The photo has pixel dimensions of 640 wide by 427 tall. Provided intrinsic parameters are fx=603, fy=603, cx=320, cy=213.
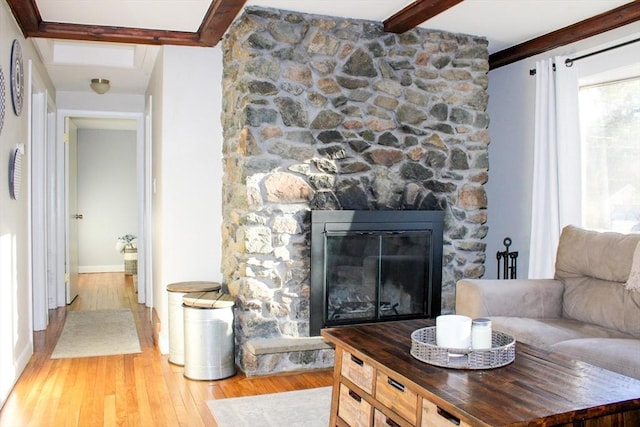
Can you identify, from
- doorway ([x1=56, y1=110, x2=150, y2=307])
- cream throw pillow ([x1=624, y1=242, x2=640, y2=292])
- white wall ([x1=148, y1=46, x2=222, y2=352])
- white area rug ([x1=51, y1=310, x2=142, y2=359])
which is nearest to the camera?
cream throw pillow ([x1=624, y1=242, x2=640, y2=292])

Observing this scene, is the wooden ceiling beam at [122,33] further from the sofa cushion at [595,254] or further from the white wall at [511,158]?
the sofa cushion at [595,254]

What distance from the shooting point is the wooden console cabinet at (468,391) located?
71.6 inches

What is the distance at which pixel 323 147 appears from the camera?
4000 mm

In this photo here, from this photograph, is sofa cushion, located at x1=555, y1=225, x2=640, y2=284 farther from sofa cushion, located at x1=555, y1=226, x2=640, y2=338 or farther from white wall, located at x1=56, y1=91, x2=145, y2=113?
white wall, located at x1=56, y1=91, x2=145, y2=113

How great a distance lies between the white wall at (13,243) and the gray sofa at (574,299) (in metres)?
2.67

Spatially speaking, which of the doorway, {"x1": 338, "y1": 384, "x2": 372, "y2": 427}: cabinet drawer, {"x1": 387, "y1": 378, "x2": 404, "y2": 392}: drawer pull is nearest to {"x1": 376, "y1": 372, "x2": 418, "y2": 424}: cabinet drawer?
{"x1": 387, "y1": 378, "x2": 404, "y2": 392}: drawer pull

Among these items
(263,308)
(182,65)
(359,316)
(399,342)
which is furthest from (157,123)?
(399,342)

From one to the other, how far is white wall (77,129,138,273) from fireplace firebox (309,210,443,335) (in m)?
6.04

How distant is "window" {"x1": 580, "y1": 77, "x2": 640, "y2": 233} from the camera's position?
154 inches

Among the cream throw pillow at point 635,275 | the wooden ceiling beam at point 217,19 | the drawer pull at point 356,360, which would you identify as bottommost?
the drawer pull at point 356,360

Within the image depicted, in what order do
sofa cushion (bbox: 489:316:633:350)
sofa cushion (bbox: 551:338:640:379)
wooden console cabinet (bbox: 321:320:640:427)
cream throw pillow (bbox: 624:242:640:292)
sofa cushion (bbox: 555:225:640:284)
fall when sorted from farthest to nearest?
sofa cushion (bbox: 555:225:640:284)
cream throw pillow (bbox: 624:242:640:292)
sofa cushion (bbox: 489:316:633:350)
sofa cushion (bbox: 551:338:640:379)
wooden console cabinet (bbox: 321:320:640:427)

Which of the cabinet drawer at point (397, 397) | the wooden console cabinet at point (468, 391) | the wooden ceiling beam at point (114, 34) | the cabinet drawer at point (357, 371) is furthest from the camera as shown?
the wooden ceiling beam at point (114, 34)

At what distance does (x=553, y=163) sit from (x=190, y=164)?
101 inches

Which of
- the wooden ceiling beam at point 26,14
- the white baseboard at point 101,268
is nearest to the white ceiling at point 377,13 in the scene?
the wooden ceiling beam at point 26,14
